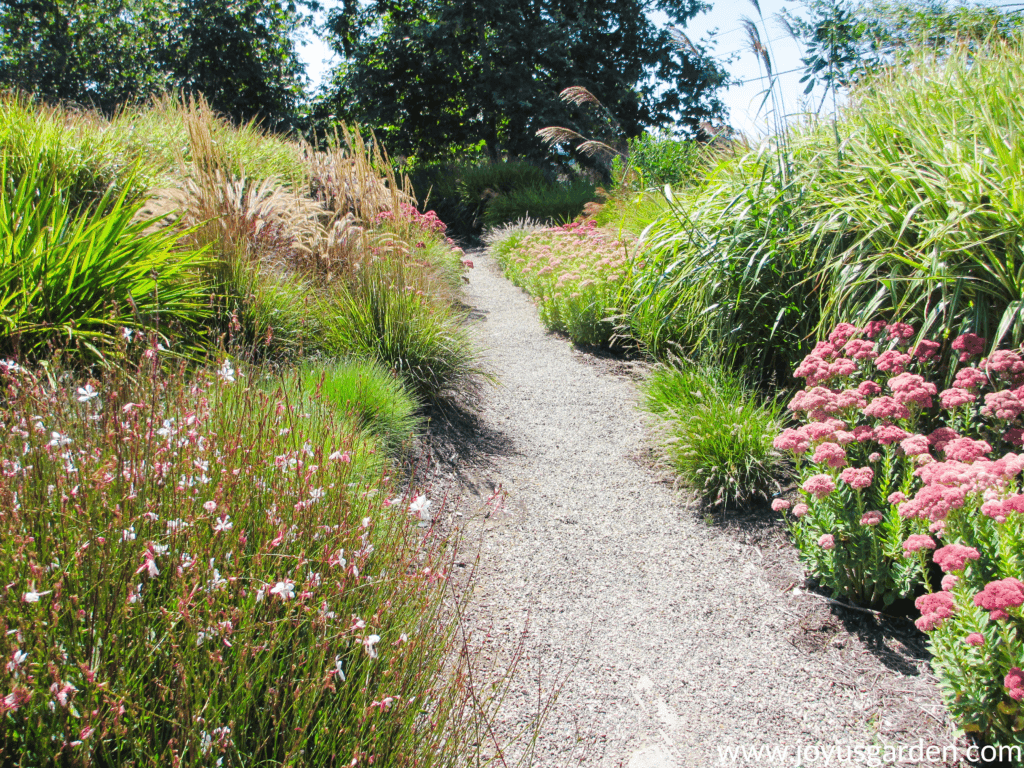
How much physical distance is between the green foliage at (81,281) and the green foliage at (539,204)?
895 cm

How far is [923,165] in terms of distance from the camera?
3754 mm

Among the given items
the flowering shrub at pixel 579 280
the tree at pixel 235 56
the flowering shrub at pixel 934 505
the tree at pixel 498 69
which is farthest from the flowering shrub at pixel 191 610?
the tree at pixel 235 56

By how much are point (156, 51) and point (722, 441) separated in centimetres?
2543

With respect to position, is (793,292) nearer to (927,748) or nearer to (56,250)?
(927,748)

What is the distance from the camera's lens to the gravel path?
206 cm

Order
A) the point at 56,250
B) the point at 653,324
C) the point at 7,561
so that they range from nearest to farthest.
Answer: the point at 7,561, the point at 56,250, the point at 653,324

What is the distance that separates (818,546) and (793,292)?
2.15m

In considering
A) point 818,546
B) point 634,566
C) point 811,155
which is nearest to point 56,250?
point 634,566

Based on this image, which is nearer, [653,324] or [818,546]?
[818,546]

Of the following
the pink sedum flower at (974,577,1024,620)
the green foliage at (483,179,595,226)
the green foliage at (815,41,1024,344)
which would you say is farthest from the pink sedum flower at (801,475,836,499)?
the green foliage at (483,179,595,226)

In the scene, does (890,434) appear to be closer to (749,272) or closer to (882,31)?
(749,272)

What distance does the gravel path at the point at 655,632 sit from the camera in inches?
81.3

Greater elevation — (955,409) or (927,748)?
(955,409)

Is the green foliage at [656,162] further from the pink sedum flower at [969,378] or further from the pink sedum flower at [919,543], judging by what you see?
the pink sedum flower at [919,543]
